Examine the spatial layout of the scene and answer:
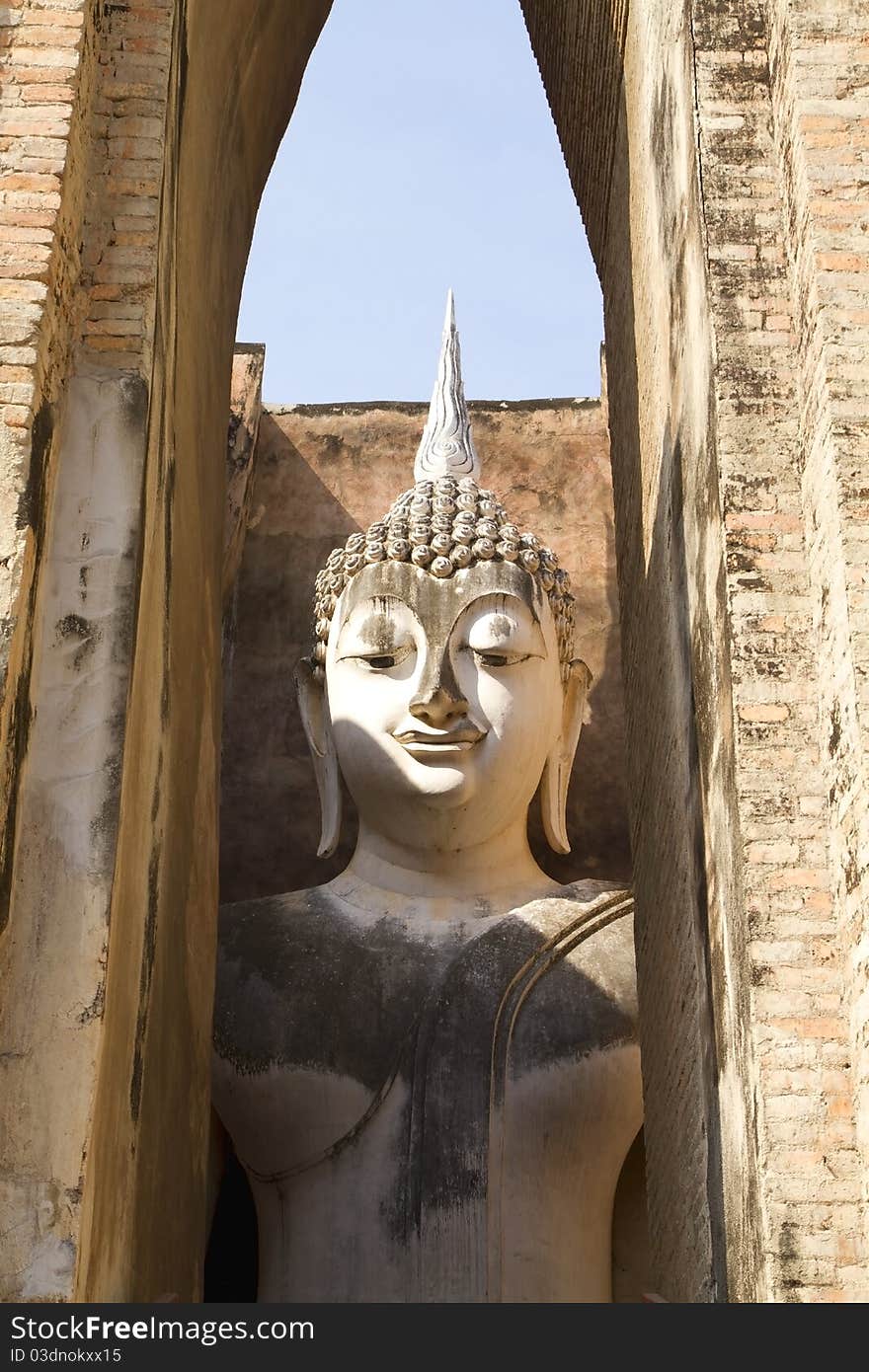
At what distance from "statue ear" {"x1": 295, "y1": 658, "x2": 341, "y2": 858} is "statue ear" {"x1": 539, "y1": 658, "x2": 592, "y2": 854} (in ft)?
2.84

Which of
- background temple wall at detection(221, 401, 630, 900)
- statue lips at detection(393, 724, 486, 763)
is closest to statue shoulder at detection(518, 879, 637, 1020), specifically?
statue lips at detection(393, 724, 486, 763)

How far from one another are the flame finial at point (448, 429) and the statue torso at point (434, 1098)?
218cm

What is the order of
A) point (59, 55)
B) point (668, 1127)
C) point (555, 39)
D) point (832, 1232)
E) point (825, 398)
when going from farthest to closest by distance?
point (555, 39)
point (668, 1127)
point (59, 55)
point (825, 398)
point (832, 1232)

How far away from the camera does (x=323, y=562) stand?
33.2ft

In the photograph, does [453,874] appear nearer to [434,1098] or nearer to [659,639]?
[434,1098]

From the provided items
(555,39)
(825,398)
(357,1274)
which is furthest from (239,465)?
(825,398)

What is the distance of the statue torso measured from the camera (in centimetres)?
736

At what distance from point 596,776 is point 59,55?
4890 mm

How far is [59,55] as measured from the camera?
5.62 m

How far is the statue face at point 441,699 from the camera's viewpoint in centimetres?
800

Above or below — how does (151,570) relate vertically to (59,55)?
below

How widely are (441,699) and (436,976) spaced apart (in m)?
1.06

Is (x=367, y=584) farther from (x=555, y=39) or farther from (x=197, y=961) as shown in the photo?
(x=555, y=39)

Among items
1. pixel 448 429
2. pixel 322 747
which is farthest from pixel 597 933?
pixel 448 429
